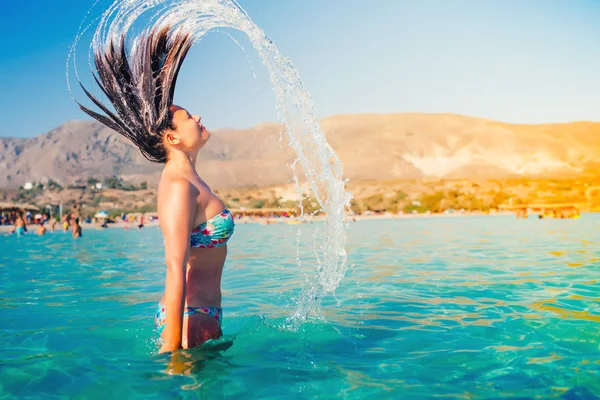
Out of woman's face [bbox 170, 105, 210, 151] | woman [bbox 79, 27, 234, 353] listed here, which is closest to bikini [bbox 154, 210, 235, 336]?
woman [bbox 79, 27, 234, 353]

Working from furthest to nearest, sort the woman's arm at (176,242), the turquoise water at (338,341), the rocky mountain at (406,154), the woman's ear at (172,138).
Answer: the rocky mountain at (406,154) → the woman's ear at (172,138) → the turquoise water at (338,341) → the woman's arm at (176,242)

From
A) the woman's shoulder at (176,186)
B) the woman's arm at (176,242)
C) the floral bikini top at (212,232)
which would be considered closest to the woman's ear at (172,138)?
the woman's shoulder at (176,186)

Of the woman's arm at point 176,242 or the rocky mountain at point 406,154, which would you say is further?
the rocky mountain at point 406,154

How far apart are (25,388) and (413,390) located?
8.27 ft

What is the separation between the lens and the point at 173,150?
12.1 ft

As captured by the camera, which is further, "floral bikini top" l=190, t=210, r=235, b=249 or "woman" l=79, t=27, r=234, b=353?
"floral bikini top" l=190, t=210, r=235, b=249

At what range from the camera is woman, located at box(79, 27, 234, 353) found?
339cm

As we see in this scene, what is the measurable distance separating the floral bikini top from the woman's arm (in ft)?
0.64

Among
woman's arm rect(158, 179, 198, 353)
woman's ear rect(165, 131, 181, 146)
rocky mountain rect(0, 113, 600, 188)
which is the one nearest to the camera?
woman's arm rect(158, 179, 198, 353)

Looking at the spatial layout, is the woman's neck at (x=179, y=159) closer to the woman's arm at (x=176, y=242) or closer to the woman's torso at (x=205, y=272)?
the woman's torso at (x=205, y=272)

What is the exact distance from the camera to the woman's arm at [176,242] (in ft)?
10.8

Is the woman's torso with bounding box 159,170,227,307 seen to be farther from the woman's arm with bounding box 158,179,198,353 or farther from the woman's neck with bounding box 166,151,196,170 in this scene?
the woman's arm with bounding box 158,179,198,353

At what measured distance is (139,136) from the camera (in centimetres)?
365

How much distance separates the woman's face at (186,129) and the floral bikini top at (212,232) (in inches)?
20.0
